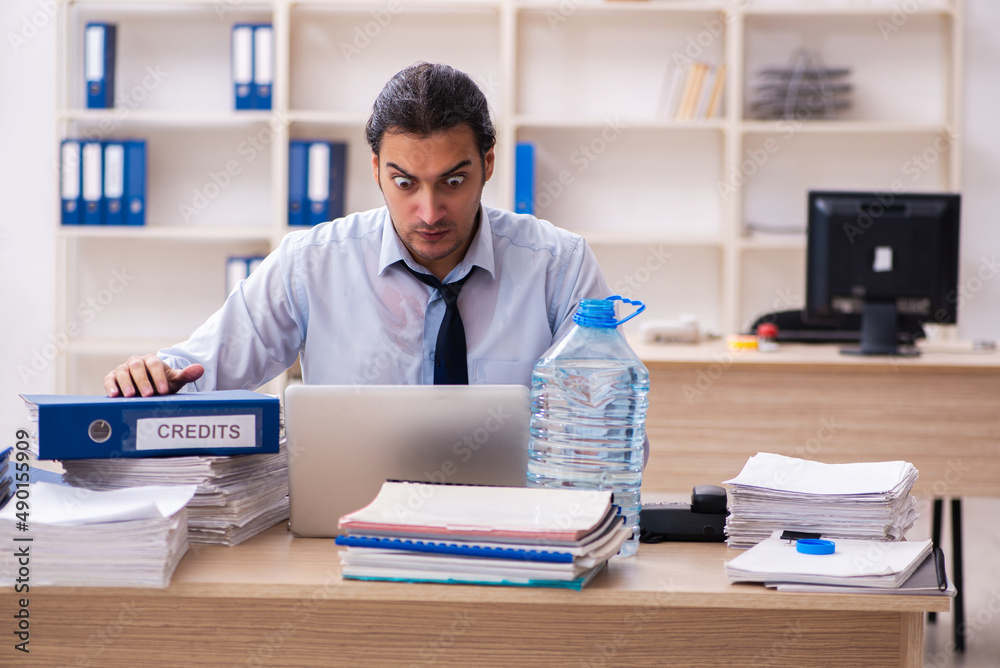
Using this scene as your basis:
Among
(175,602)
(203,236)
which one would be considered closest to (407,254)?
(175,602)

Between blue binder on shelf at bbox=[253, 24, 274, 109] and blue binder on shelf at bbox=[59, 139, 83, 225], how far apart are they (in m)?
0.70

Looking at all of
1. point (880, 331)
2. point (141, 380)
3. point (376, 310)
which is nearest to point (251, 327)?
point (376, 310)

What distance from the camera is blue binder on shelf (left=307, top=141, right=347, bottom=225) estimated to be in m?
3.77

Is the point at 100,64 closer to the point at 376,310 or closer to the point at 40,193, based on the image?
the point at 40,193

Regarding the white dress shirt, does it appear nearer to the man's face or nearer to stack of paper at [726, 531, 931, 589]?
the man's face

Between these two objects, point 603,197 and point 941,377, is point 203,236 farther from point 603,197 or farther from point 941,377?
point 941,377

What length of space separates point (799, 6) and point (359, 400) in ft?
11.1

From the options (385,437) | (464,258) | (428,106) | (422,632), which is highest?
(428,106)

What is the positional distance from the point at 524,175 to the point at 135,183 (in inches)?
60.1

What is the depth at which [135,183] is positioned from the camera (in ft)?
12.3

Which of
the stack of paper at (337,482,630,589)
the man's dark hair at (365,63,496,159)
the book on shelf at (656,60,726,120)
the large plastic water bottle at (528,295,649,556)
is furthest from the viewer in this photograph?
the book on shelf at (656,60,726,120)

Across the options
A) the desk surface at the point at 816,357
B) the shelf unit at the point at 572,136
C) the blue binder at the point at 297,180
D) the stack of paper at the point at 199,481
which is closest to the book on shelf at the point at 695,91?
the shelf unit at the point at 572,136

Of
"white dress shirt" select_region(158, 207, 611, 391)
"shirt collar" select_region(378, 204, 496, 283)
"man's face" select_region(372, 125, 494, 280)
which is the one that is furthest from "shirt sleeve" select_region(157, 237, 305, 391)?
"man's face" select_region(372, 125, 494, 280)

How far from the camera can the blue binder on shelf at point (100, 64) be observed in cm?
368
